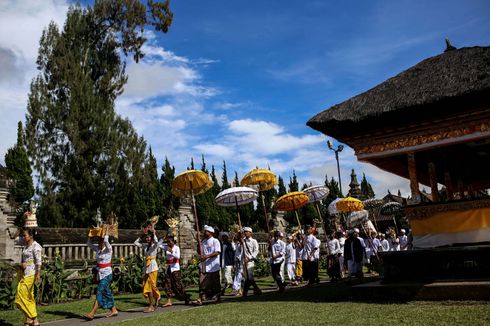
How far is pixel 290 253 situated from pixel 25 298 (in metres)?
10.9

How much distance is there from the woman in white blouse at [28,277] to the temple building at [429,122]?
22.8 feet

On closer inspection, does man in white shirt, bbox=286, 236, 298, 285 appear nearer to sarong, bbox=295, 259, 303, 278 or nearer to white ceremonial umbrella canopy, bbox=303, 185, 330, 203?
sarong, bbox=295, 259, 303, 278

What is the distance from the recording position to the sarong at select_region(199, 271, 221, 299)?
37.8ft

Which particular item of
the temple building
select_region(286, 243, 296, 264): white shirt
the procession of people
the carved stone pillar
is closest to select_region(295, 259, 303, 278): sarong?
the procession of people

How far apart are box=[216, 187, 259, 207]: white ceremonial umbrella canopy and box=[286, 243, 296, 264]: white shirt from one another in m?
3.98

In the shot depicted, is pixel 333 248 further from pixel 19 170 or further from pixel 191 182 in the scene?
pixel 19 170

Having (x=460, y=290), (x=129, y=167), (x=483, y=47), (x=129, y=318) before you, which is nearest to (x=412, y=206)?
(x=460, y=290)

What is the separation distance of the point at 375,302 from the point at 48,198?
2361 cm

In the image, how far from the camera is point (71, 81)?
94.0 feet

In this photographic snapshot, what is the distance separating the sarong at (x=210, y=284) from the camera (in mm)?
11508

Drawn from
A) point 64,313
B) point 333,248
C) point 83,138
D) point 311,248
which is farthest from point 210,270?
point 83,138

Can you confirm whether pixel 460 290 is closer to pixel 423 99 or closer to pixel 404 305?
pixel 404 305

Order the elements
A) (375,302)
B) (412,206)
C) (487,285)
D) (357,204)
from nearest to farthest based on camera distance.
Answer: (487,285) → (375,302) → (412,206) → (357,204)

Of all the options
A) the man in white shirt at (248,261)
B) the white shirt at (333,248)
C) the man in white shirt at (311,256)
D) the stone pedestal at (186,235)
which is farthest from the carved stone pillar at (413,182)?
the stone pedestal at (186,235)
